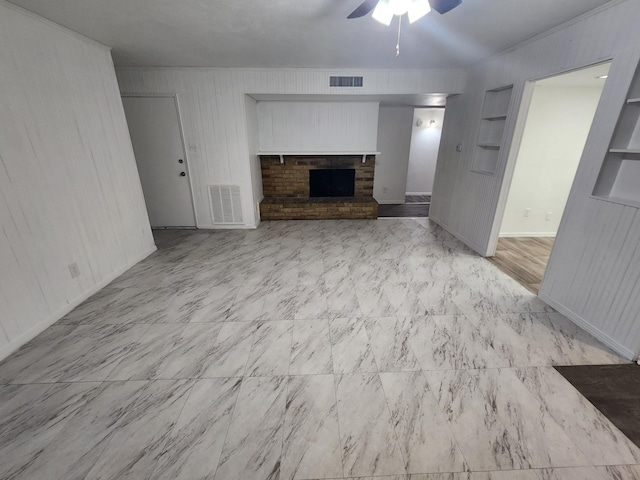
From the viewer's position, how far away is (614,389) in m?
1.69

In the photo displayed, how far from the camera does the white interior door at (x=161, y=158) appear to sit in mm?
4035

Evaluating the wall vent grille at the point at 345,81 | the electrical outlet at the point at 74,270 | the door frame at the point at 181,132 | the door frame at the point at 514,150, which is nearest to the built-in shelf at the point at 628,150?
the door frame at the point at 514,150

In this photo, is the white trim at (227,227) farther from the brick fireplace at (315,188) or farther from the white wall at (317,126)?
the white wall at (317,126)

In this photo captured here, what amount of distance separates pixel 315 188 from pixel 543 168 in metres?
3.70

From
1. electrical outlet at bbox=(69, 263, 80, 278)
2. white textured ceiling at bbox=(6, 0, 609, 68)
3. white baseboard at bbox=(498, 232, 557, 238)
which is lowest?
white baseboard at bbox=(498, 232, 557, 238)

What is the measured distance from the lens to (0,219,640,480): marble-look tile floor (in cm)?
132

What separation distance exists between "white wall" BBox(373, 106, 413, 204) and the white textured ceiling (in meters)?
2.37

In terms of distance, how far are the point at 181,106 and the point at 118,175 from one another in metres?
1.61

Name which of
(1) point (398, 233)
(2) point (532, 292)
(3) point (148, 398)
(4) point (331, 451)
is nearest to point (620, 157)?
(2) point (532, 292)

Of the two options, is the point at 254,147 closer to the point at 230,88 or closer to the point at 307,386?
the point at 230,88

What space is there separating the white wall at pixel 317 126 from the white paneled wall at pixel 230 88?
76cm

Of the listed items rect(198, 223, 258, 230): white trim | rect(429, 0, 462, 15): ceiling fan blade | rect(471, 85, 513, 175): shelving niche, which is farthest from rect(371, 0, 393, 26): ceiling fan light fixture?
rect(198, 223, 258, 230): white trim

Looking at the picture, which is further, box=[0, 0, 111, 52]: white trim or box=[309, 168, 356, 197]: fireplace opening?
box=[309, 168, 356, 197]: fireplace opening

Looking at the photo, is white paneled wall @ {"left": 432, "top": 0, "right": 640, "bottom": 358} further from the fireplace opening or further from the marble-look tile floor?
the fireplace opening
